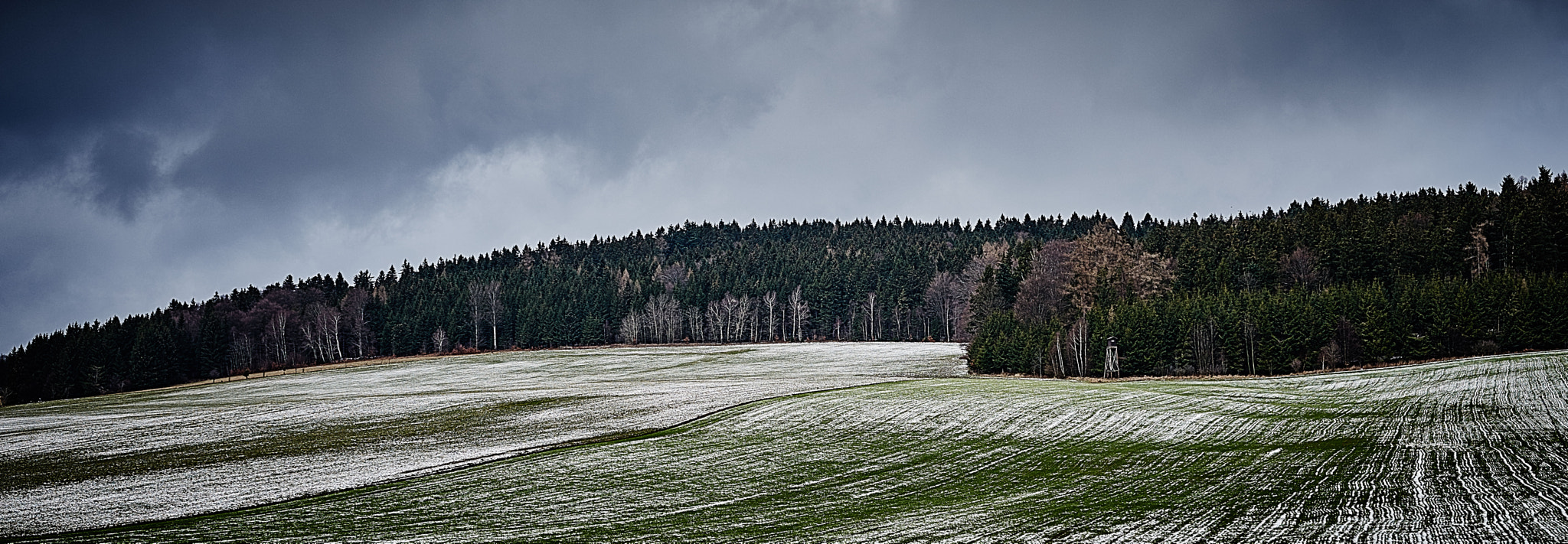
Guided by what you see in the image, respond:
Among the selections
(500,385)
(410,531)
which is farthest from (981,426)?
(500,385)

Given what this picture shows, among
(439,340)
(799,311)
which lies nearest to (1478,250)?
(799,311)

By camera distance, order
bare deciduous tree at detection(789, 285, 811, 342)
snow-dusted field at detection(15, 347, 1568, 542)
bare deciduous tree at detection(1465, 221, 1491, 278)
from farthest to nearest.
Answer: bare deciduous tree at detection(789, 285, 811, 342), bare deciduous tree at detection(1465, 221, 1491, 278), snow-dusted field at detection(15, 347, 1568, 542)

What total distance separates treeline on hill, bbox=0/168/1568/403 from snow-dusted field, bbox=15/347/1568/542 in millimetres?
30185

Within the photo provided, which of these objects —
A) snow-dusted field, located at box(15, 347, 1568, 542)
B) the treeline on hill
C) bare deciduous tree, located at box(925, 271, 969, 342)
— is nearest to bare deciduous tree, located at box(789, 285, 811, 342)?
the treeline on hill

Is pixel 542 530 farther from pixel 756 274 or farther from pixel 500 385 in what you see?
pixel 756 274

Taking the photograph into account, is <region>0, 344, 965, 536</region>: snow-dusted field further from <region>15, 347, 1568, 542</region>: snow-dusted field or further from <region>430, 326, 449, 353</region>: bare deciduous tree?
<region>430, 326, 449, 353</region>: bare deciduous tree

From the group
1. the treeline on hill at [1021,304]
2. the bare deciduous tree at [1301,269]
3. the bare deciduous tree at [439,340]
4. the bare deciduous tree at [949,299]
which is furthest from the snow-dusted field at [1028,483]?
the bare deciduous tree at [439,340]

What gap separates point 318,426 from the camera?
39.6 metres

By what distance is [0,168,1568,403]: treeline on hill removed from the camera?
6347 cm

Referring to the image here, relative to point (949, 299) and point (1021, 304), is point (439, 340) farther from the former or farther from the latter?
point (1021, 304)

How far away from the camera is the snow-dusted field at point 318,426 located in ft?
76.7

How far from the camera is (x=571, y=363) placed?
93.3m

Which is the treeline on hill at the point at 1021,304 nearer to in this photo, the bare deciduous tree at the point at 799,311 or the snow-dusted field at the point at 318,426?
the bare deciduous tree at the point at 799,311

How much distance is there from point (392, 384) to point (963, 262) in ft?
323
